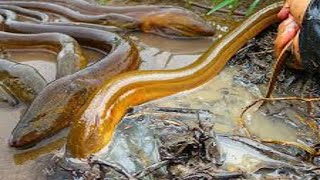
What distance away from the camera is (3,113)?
2.67 m

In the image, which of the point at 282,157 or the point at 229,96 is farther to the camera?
the point at 229,96

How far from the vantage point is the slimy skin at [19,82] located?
2764 millimetres

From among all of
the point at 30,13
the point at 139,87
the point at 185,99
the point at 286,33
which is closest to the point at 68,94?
the point at 139,87

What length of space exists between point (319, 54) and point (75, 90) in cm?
115

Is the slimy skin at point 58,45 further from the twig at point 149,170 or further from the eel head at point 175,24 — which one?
the twig at point 149,170

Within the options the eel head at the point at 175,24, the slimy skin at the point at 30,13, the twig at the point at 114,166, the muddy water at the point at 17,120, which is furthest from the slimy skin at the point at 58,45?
the twig at the point at 114,166

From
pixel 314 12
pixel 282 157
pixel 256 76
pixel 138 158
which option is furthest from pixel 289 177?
pixel 256 76

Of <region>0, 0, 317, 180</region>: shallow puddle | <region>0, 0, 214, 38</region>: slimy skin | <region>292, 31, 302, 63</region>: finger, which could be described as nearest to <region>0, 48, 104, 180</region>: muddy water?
<region>0, 0, 317, 180</region>: shallow puddle

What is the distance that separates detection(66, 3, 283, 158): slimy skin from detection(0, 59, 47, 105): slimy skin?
57 centimetres

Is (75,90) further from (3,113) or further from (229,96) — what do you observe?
(229,96)

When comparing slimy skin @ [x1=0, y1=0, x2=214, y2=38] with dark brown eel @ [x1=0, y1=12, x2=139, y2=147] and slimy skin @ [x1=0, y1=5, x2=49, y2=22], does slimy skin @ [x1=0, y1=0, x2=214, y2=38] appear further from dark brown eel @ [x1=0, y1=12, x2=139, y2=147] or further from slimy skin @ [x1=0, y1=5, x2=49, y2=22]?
dark brown eel @ [x1=0, y1=12, x2=139, y2=147]

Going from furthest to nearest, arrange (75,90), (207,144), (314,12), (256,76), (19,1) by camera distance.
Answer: (19,1) → (256,76) → (75,90) → (314,12) → (207,144)

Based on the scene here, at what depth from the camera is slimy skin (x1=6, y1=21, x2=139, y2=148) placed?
2412mm

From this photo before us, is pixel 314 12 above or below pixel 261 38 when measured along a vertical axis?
above
